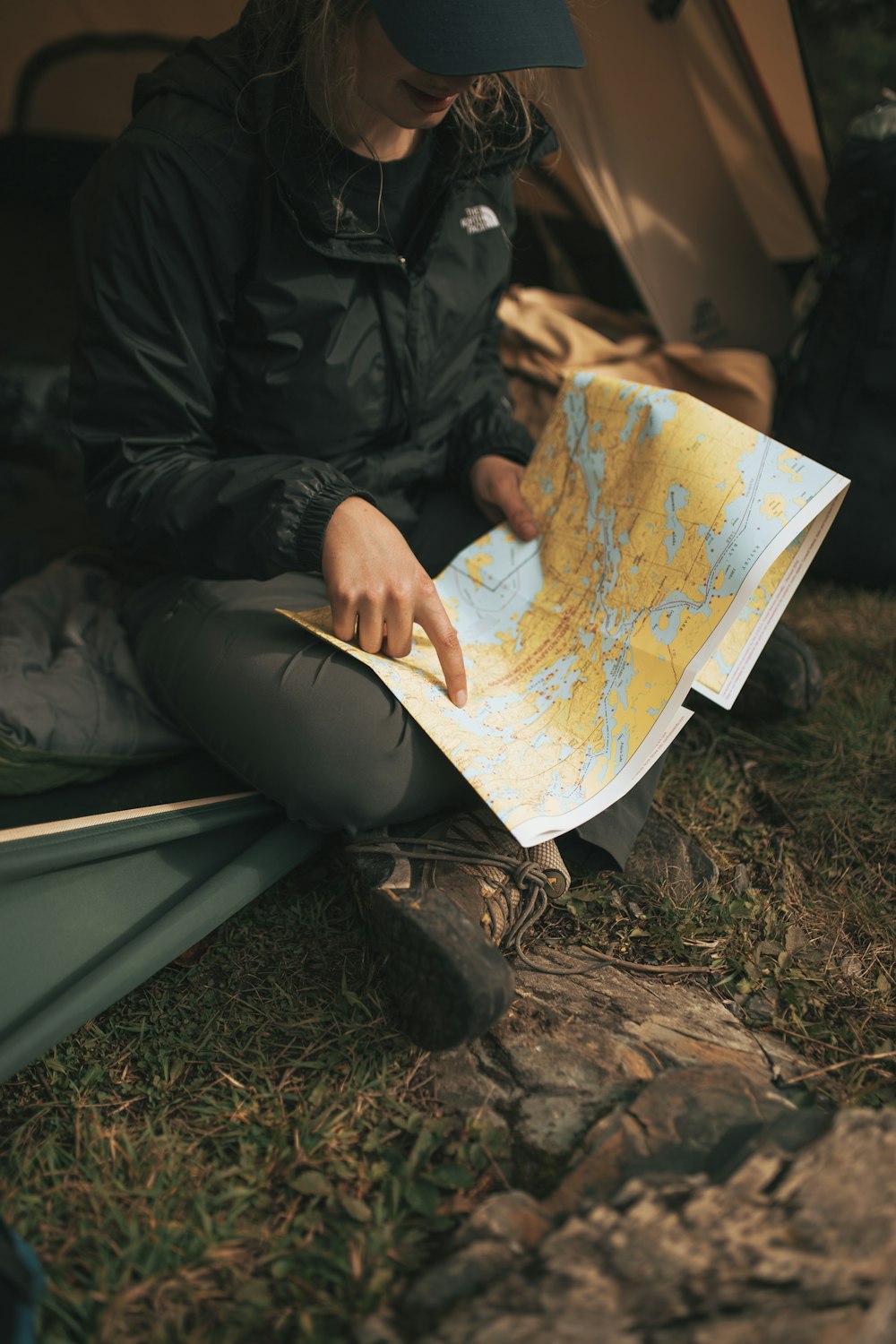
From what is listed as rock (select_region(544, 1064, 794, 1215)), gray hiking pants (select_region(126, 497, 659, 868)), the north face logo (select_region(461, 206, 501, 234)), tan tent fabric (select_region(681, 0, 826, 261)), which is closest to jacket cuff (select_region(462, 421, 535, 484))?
the north face logo (select_region(461, 206, 501, 234))

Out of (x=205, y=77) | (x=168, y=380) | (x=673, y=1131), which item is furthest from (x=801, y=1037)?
(x=205, y=77)

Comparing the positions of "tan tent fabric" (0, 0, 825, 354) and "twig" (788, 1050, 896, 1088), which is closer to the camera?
"twig" (788, 1050, 896, 1088)

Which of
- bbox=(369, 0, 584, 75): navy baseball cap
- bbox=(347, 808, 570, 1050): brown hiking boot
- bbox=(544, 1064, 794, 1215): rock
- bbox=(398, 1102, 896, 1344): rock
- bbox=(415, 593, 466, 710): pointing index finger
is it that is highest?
bbox=(369, 0, 584, 75): navy baseball cap

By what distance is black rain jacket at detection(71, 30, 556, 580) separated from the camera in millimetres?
1085

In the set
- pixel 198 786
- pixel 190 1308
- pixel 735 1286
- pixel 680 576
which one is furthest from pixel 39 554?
pixel 735 1286

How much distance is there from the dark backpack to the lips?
1021 millimetres

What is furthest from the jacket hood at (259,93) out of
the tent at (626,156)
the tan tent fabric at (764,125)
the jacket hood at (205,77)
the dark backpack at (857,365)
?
the tan tent fabric at (764,125)

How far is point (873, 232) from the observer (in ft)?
5.75

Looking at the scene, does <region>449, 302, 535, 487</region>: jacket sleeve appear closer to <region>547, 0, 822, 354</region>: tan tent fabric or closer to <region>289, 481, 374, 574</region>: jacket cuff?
<region>289, 481, 374, 574</region>: jacket cuff

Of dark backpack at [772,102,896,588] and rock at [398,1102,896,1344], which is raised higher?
dark backpack at [772,102,896,588]

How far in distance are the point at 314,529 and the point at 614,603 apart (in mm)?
361

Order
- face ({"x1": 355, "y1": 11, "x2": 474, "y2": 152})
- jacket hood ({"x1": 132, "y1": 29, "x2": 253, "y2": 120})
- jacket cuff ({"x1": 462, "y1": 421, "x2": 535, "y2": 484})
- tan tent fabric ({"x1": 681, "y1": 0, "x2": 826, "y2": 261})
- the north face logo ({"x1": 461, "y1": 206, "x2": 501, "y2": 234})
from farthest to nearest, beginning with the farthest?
1. tan tent fabric ({"x1": 681, "y1": 0, "x2": 826, "y2": 261})
2. jacket cuff ({"x1": 462, "y1": 421, "x2": 535, "y2": 484})
3. the north face logo ({"x1": 461, "y1": 206, "x2": 501, "y2": 234})
4. jacket hood ({"x1": 132, "y1": 29, "x2": 253, "y2": 120})
5. face ({"x1": 355, "y1": 11, "x2": 474, "y2": 152})

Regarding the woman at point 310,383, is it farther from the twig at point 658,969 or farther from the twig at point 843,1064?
the twig at point 843,1064

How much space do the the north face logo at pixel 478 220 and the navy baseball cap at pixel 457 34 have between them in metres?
0.39
